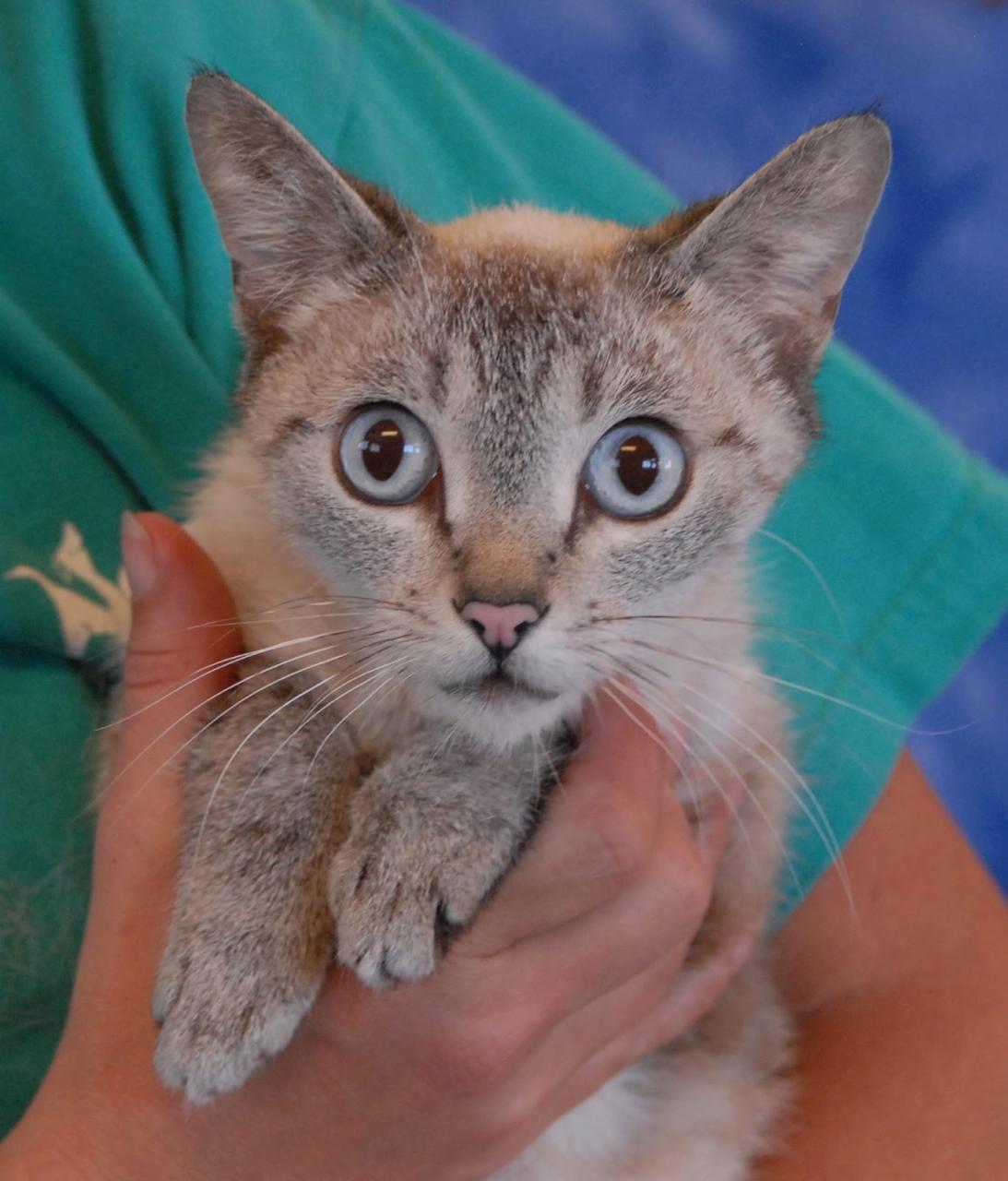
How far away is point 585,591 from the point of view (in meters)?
0.80

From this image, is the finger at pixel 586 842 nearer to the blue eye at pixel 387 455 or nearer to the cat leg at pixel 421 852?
the cat leg at pixel 421 852

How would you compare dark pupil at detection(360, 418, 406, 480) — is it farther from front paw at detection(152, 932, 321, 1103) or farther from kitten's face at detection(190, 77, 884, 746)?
front paw at detection(152, 932, 321, 1103)

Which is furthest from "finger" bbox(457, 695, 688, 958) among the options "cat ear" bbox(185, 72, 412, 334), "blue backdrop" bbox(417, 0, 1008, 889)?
"blue backdrop" bbox(417, 0, 1008, 889)

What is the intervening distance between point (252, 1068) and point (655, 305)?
787 millimetres

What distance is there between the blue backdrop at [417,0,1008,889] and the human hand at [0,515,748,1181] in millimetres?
1006

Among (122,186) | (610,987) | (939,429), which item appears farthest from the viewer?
(939,429)

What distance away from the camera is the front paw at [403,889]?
772 millimetres

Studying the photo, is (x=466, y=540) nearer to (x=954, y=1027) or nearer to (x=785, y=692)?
(x=785, y=692)

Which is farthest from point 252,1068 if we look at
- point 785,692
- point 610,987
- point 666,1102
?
point 785,692

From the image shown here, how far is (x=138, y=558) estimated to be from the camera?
0.93 meters

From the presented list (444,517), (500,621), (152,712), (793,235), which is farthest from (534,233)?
(152,712)

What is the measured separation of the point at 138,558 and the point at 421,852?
41 centimetres

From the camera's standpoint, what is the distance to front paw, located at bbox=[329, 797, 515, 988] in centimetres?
77

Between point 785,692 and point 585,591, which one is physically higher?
point 585,591
